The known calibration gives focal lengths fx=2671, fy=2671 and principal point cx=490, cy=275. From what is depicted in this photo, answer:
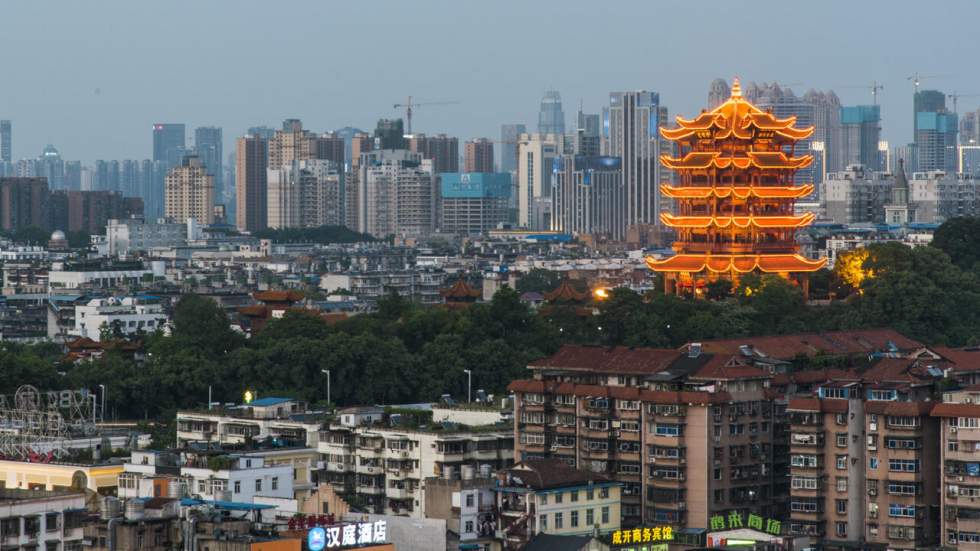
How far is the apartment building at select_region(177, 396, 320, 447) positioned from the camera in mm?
57125

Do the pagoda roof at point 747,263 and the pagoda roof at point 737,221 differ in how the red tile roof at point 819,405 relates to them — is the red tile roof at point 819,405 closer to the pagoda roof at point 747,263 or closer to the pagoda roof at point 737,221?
the pagoda roof at point 747,263

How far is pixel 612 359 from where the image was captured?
5656 centimetres

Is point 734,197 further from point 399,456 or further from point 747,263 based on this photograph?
point 399,456

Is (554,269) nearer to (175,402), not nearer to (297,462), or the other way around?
(175,402)

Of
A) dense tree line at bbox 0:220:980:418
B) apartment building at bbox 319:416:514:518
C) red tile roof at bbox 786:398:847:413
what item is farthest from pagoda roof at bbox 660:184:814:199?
red tile roof at bbox 786:398:847:413

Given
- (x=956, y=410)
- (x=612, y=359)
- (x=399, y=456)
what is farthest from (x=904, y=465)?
(x=399, y=456)

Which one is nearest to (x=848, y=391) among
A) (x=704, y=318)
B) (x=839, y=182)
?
(x=704, y=318)

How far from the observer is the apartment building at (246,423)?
5712cm

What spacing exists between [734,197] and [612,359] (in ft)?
113

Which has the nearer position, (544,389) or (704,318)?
(544,389)

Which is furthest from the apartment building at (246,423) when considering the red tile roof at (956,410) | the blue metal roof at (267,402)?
the red tile roof at (956,410)

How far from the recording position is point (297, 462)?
53125 mm

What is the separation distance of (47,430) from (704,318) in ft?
93.6

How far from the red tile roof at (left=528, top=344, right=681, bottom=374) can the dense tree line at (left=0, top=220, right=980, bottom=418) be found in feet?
40.0
